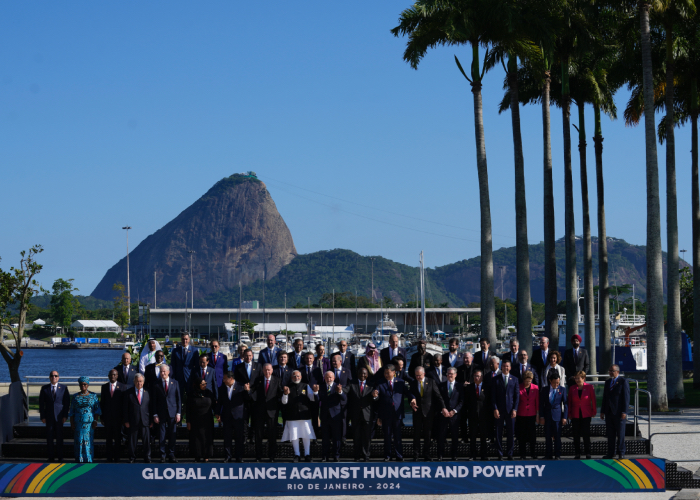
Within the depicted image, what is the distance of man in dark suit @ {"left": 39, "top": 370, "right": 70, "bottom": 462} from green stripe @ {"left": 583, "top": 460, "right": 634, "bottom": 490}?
32.1 feet

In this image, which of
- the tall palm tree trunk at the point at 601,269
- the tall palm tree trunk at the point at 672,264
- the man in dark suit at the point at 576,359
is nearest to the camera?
the man in dark suit at the point at 576,359

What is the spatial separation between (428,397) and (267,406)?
10.2 ft

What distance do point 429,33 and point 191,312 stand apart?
129456 mm

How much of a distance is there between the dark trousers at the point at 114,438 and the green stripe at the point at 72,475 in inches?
41.9

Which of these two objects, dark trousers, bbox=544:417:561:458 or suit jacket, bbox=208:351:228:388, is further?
suit jacket, bbox=208:351:228:388

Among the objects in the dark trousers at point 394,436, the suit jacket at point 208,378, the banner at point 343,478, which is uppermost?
the suit jacket at point 208,378

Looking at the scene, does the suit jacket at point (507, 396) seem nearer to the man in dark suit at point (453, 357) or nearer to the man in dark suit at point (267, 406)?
the man in dark suit at point (453, 357)

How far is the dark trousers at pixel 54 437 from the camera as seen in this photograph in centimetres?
1412

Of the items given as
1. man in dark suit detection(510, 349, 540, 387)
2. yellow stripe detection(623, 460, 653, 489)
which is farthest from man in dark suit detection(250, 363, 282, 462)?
yellow stripe detection(623, 460, 653, 489)

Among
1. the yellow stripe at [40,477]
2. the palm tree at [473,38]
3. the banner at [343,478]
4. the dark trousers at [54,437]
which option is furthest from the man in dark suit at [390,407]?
the palm tree at [473,38]

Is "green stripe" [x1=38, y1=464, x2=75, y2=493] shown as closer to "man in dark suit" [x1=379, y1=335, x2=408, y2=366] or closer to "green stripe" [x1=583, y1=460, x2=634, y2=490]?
"man in dark suit" [x1=379, y1=335, x2=408, y2=366]

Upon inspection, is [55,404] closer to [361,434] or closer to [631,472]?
[361,434]

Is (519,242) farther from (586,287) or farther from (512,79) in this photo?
(586,287)

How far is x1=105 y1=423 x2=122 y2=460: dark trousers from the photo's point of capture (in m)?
14.0
